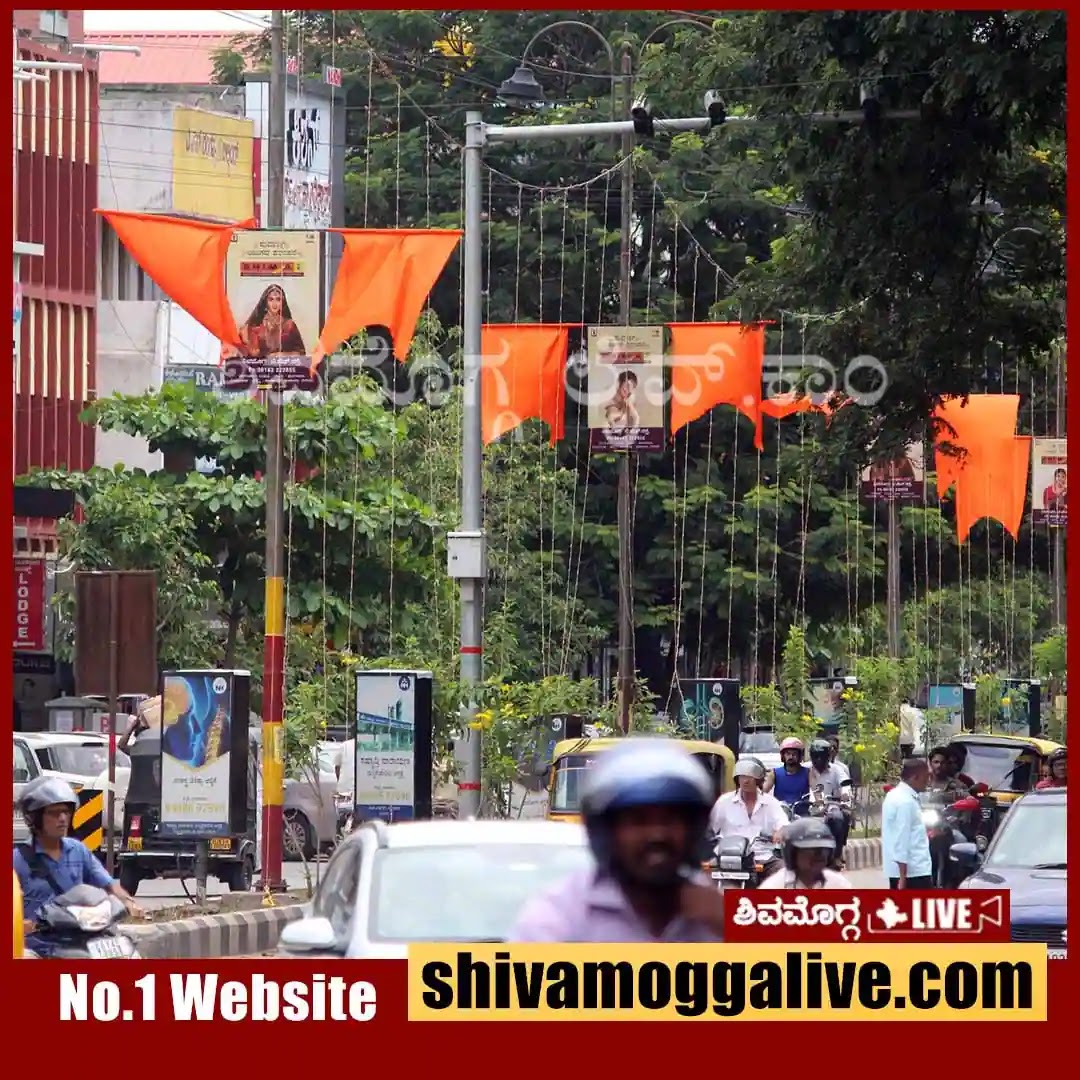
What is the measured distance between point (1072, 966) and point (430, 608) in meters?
28.2

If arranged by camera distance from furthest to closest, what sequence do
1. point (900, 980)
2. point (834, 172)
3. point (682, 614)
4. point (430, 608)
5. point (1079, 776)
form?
point (682, 614) < point (430, 608) < point (834, 172) < point (1079, 776) < point (900, 980)

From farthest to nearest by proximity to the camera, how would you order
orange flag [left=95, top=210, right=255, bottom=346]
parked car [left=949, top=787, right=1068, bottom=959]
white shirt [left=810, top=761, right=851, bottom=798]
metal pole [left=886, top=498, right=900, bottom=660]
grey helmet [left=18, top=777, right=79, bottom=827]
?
1. metal pole [left=886, top=498, right=900, bottom=660]
2. white shirt [left=810, top=761, right=851, bottom=798]
3. orange flag [left=95, top=210, right=255, bottom=346]
4. parked car [left=949, top=787, right=1068, bottom=959]
5. grey helmet [left=18, top=777, right=79, bottom=827]

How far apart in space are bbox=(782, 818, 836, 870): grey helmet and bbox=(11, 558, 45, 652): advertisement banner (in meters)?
34.1

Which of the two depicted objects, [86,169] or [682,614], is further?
[86,169]

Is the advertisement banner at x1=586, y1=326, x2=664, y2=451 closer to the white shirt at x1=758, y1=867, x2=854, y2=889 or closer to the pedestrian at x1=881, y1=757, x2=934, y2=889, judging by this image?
the pedestrian at x1=881, y1=757, x2=934, y2=889

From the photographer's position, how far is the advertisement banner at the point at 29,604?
4278 cm

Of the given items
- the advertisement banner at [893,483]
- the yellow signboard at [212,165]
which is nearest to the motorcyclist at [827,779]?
the advertisement banner at [893,483]

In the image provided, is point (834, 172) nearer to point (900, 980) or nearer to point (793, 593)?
point (900, 980)

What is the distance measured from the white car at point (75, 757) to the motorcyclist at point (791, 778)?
26.6 ft

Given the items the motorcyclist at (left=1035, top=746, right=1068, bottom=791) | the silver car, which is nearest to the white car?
the motorcyclist at (left=1035, top=746, right=1068, bottom=791)

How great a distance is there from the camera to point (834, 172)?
21969 millimetres

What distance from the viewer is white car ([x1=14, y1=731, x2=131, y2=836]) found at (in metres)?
28.2

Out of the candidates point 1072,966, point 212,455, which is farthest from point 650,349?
point 1072,966

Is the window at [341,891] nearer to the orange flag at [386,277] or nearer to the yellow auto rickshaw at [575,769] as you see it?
the yellow auto rickshaw at [575,769]
